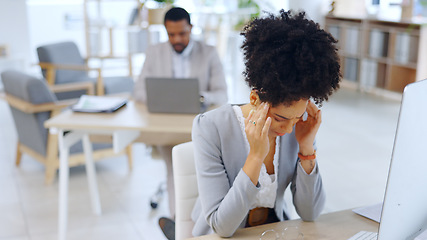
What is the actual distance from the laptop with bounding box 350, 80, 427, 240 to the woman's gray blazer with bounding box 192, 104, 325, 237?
46 cm

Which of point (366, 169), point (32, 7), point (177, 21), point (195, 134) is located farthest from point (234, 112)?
point (32, 7)

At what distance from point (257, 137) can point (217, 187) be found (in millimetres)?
209

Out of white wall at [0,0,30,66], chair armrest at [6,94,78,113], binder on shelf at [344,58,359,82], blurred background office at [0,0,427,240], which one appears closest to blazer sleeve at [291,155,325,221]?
blurred background office at [0,0,427,240]

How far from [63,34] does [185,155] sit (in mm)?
7520

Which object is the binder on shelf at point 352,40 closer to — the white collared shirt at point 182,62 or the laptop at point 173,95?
the white collared shirt at point 182,62

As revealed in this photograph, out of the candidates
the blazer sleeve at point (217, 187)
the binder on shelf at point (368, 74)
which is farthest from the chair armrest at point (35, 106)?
the binder on shelf at point (368, 74)

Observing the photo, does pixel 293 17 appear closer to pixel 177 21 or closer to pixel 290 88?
pixel 290 88

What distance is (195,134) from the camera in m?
1.51

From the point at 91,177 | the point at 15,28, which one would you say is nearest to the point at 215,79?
the point at 91,177

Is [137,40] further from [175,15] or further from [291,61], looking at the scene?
[291,61]

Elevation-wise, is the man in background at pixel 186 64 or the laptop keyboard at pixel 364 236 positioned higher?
the man in background at pixel 186 64

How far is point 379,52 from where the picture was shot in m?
6.83

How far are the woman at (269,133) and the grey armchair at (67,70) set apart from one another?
Answer: 11.3 feet

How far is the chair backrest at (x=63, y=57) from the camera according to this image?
529 centimetres
